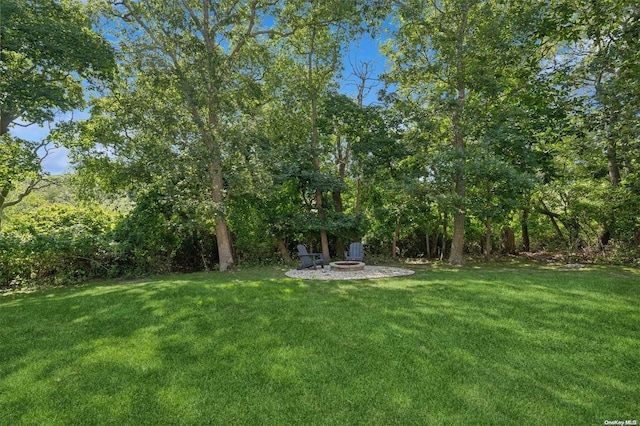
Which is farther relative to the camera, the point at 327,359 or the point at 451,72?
the point at 451,72

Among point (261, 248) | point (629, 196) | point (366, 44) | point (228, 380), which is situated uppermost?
point (366, 44)

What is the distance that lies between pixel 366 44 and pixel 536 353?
1168 centimetres

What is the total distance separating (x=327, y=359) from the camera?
10.8 feet

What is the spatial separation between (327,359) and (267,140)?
8.92 meters

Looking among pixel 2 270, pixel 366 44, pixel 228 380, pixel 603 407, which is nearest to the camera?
pixel 603 407

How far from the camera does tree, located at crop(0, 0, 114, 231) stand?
6645 millimetres

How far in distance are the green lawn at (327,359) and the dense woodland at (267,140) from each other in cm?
446

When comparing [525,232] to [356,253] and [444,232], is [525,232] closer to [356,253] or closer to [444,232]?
[444,232]

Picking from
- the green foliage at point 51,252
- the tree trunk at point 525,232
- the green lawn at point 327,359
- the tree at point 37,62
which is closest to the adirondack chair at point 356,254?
the green lawn at point 327,359

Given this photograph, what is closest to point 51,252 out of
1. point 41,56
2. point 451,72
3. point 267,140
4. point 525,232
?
point 41,56

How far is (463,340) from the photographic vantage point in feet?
12.0

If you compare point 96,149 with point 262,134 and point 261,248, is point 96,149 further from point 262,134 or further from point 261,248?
point 261,248

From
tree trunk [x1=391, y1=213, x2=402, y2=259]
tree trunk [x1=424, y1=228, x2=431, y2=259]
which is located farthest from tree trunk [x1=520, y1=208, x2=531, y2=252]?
tree trunk [x1=391, y1=213, x2=402, y2=259]

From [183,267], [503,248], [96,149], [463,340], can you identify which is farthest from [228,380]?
[503,248]
